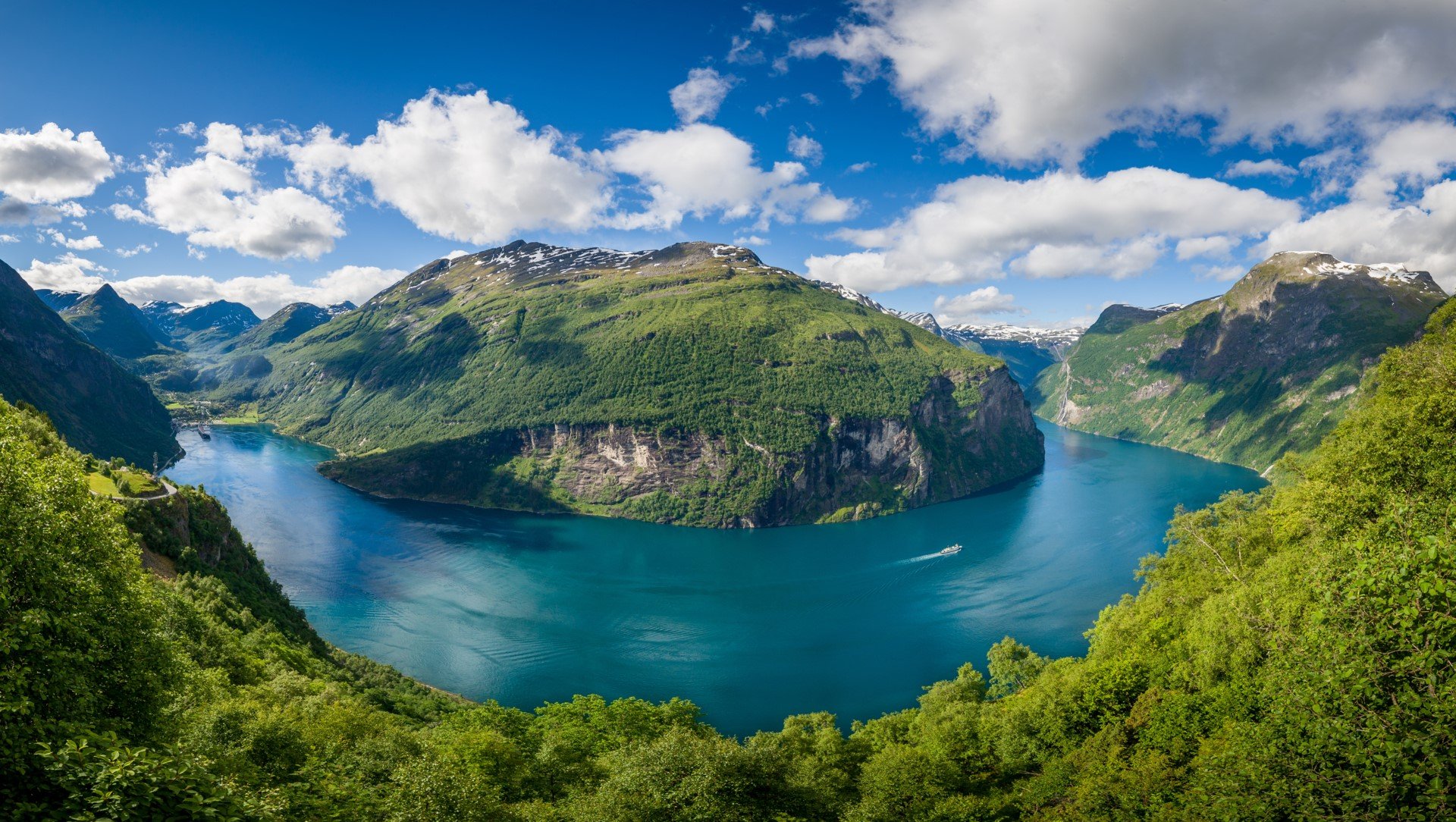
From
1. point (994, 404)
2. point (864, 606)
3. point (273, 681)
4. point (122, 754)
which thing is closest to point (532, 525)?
point (864, 606)

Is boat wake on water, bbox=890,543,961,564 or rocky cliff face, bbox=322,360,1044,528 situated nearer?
boat wake on water, bbox=890,543,961,564


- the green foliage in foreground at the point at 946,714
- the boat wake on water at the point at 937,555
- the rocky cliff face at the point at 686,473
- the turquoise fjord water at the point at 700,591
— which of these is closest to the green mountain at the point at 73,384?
the turquoise fjord water at the point at 700,591

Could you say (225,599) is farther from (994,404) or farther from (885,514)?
(994,404)

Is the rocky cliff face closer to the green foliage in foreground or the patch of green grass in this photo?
the patch of green grass

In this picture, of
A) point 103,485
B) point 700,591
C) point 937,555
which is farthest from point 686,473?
point 103,485

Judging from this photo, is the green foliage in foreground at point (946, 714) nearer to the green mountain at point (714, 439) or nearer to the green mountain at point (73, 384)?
the green mountain at point (714, 439)

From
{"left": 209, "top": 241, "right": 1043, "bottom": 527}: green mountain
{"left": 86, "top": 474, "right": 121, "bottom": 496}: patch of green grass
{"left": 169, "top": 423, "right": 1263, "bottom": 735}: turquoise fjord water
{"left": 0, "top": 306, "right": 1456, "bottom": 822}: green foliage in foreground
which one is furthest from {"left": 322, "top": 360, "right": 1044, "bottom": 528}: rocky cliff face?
{"left": 0, "top": 306, "right": 1456, "bottom": 822}: green foliage in foreground

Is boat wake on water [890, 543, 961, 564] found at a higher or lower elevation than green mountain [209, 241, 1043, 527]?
lower
